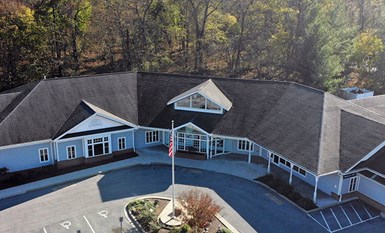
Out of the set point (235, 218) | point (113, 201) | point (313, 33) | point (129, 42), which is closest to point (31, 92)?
point (113, 201)

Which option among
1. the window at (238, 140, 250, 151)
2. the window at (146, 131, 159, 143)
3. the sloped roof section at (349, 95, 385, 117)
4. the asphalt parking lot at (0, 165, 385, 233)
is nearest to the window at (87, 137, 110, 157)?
the asphalt parking lot at (0, 165, 385, 233)

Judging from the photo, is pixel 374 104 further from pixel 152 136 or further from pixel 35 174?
pixel 35 174

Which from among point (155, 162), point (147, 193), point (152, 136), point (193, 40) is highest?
point (193, 40)

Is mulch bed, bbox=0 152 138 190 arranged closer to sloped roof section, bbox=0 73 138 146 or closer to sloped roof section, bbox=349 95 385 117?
sloped roof section, bbox=0 73 138 146

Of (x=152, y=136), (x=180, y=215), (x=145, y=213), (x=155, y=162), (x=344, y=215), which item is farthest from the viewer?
(x=152, y=136)

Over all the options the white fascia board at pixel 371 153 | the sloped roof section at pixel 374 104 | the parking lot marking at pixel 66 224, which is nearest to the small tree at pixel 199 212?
the parking lot marking at pixel 66 224

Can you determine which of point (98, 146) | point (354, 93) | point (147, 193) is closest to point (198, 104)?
point (98, 146)
